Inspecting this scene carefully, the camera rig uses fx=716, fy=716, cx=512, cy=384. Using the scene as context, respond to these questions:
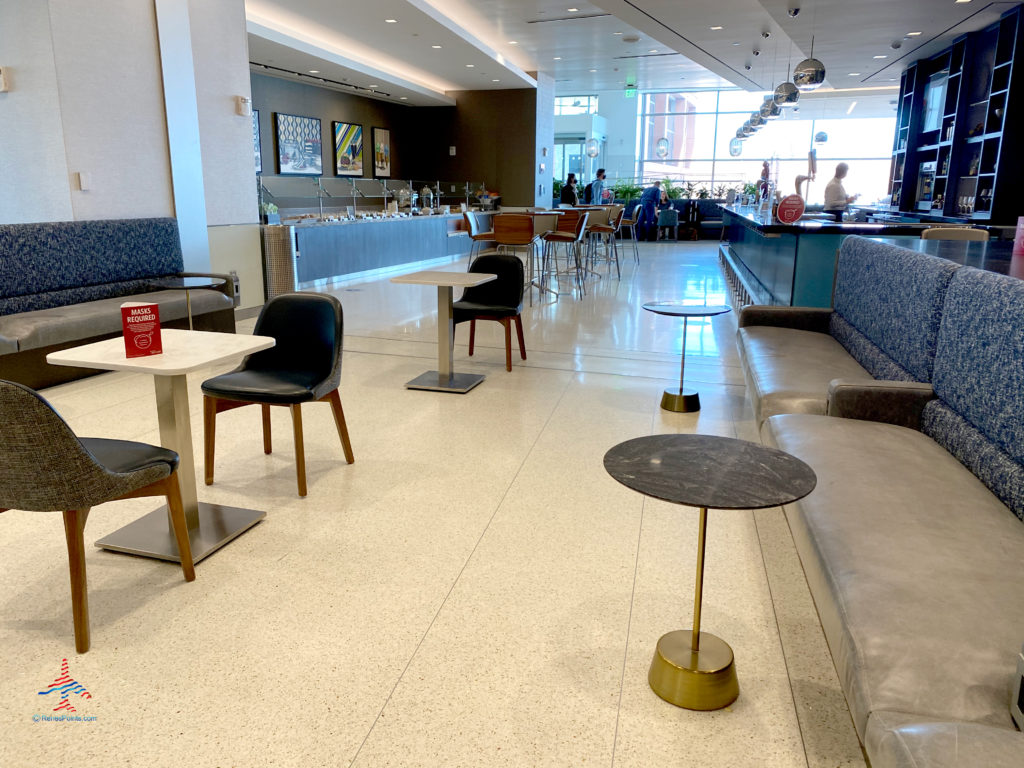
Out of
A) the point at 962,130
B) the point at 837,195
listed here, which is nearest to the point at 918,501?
the point at 837,195

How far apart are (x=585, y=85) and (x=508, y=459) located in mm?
13588

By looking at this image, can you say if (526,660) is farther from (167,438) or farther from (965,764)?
(167,438)

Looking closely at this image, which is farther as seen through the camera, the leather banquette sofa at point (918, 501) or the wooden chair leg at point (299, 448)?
the wooden chair leg at point (299, 448)

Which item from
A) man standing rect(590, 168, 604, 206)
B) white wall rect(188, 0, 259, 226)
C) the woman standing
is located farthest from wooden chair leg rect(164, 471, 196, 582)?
man standing rect(590, 168, 604, 206)

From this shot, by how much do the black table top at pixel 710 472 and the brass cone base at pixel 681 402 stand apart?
2.18 m

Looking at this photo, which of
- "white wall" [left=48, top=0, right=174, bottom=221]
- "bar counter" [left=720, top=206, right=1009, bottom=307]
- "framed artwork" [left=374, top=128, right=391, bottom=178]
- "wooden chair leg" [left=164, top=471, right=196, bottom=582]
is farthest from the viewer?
"framed artwork" [left=374, top=128, right=391, bottom=178]

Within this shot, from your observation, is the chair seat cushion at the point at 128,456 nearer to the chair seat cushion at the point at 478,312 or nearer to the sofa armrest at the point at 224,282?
the chair seat cushion at the point at 478,312

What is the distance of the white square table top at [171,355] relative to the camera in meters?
2.17

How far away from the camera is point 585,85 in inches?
593

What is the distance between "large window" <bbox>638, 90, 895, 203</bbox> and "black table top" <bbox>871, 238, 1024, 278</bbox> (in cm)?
1515

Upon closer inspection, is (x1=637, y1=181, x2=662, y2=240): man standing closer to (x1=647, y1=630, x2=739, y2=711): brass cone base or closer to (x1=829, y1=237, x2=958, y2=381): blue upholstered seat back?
(x1=829, y1=237, x2=958, y2=381): blue upholstered seat back

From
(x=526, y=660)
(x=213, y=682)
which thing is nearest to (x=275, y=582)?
(x=213, y=682)

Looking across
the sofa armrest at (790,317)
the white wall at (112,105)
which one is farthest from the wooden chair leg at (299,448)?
the white wall at (112,105)

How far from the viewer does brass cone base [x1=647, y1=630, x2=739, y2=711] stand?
171 cm
